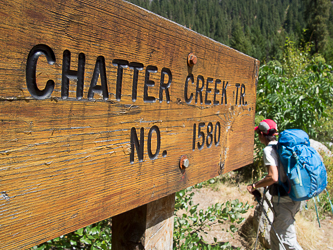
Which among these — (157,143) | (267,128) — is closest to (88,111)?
(157,143)

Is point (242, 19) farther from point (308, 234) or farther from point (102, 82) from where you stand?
point (102, 82)

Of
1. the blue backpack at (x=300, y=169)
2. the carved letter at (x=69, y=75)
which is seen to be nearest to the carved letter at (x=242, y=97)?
the carved letter at (x=69, y=75)

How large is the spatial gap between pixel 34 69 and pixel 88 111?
157mm

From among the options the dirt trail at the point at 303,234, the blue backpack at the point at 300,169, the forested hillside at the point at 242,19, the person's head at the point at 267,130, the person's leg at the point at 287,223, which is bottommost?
the dirt trail at the point at 303,234

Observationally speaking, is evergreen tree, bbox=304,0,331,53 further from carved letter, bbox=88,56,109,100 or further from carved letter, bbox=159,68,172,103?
carved letter, bbox=88,56,109,100

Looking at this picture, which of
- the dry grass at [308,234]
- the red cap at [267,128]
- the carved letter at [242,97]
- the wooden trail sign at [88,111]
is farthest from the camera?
the dry grass at [308,234]

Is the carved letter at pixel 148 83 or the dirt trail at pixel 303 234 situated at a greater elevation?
the carved letter at pixel 148 83

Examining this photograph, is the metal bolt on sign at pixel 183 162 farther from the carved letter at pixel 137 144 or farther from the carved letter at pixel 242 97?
the carved letter at pixel 242 97

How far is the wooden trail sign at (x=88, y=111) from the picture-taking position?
51 centimetres

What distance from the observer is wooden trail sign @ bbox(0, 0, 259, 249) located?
514mm

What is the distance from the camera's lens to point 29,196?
0.55m

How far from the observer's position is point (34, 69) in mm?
527

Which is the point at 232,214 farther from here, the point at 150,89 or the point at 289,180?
the point at 150,89

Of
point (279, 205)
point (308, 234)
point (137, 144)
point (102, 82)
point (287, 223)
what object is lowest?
point (308, 234)
